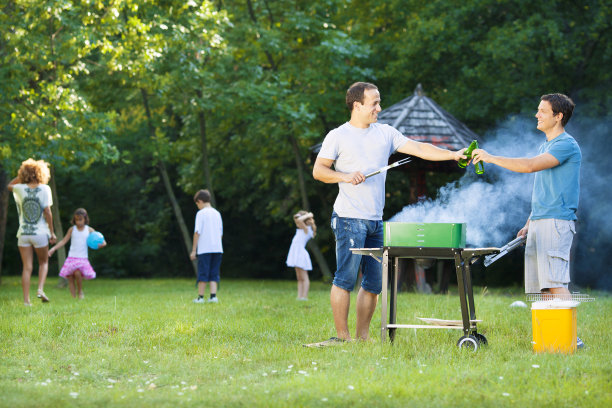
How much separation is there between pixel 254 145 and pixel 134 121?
483 centimetres

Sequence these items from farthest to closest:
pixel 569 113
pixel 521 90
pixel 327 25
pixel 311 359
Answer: pixel 327 25, pixel 521 90, pixel 569 113, pixel 311 359

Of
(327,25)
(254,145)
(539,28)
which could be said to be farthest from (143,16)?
(539,28)

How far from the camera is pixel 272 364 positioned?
571 centimetres

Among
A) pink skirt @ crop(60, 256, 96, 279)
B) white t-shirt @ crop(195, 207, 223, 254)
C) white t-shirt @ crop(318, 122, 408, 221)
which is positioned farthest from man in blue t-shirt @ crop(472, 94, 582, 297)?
pink skirt @ crop(60, 256, 96, 279)

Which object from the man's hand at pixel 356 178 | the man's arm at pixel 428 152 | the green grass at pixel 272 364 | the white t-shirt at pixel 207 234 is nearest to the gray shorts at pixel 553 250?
the green grass at pixel 272 364

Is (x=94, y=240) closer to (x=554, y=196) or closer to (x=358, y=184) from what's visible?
(x=358, y=184)

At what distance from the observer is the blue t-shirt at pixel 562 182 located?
19.9ft

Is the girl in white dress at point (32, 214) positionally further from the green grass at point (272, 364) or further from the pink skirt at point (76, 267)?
the pink skirt at point (76, 267)

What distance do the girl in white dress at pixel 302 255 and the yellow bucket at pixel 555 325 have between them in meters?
6.37

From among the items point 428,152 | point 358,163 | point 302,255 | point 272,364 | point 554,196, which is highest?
point 428,152

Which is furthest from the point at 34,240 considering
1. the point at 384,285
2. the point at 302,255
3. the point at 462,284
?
the point at 462,284

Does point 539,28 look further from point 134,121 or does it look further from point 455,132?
point 134,121

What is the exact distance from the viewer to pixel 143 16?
15852mm

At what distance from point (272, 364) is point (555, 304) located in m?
2.18
